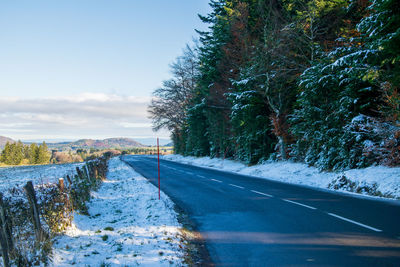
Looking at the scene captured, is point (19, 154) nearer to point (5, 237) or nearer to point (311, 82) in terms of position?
point (311, 82)

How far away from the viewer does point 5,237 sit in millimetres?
4141

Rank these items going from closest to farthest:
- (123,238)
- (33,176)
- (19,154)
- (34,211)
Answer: (34,211), (123,238), (33,176), (19,154)

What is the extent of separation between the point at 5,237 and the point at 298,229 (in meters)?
5.79

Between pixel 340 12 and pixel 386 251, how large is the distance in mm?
16163

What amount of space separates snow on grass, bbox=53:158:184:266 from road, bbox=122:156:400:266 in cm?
83

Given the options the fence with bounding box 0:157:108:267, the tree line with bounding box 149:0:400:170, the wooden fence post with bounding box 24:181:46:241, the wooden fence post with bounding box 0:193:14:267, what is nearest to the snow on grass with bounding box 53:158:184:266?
the fence with bounding box 0:157:108:267

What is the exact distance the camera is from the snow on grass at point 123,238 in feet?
14.8

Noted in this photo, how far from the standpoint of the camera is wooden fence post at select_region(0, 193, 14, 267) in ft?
13.0

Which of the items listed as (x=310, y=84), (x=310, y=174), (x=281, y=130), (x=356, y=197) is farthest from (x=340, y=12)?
(x=356, y=197)

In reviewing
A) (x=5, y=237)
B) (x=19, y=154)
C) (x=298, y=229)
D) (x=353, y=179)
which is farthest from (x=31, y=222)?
(x=19, y=154)

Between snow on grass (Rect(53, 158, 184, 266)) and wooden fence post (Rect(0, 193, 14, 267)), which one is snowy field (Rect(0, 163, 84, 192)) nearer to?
snow on grass (Rect(53, 158, 184, 266))

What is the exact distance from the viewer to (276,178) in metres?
15.7

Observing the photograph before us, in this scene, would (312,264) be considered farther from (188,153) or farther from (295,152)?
(188,153)

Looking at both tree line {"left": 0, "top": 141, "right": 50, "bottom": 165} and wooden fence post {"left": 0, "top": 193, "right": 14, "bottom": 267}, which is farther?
tree line {"left": 0, "top": 141, "right": 50, "bottom": 165}
